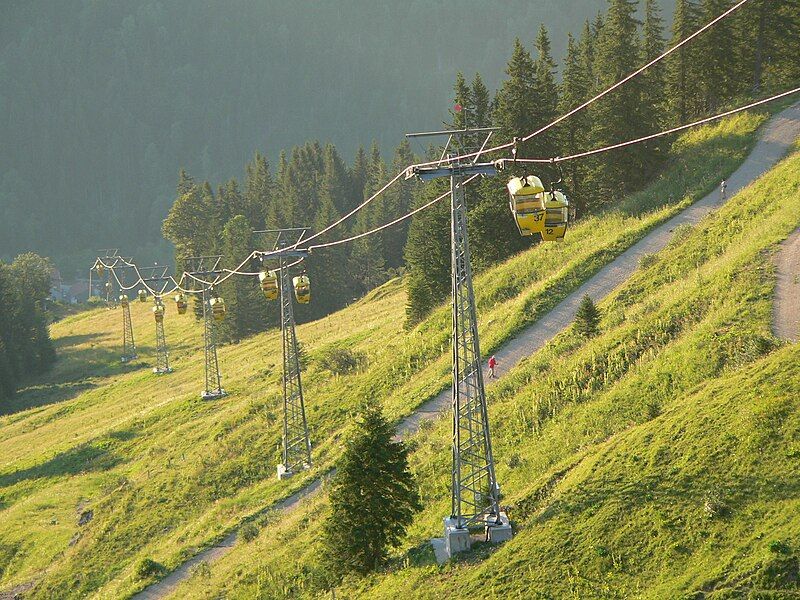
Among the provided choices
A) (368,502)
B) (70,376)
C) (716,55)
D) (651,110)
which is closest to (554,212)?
(368,502)

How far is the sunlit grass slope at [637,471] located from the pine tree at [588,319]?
0.46m

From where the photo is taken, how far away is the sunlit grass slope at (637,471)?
677 inches

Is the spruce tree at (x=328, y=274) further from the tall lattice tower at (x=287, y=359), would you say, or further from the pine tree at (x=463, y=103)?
the tall lattice tower at (x=287, y=359)

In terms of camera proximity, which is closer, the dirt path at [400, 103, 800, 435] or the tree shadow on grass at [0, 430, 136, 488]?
the dirt path at [400, 103, 800, 435]

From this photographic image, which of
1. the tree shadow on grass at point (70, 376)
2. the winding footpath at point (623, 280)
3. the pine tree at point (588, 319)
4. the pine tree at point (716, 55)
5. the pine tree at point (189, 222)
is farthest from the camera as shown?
the pine tree at point (189, 222)

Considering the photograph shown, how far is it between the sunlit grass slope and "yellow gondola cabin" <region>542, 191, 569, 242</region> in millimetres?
6149

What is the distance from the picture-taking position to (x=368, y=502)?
22.0m

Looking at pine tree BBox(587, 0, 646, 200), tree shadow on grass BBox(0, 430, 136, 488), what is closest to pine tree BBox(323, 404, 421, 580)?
tree shadow on grass BBox(0, 430, 136, 488)

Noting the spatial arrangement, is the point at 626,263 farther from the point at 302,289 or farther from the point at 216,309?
the point at 216,309

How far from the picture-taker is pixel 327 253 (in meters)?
93.6

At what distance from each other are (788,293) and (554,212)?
13346 mm

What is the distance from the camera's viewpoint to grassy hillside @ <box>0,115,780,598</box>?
109 feet

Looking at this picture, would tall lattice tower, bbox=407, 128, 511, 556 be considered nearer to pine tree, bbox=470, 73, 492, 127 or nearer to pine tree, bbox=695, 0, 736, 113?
pine tree, bbox=470, 73, 492, 127

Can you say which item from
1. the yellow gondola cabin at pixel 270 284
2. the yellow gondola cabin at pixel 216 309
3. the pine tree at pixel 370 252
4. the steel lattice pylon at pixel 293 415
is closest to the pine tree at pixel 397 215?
the pine tree at pixel 370 252
